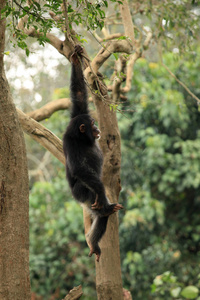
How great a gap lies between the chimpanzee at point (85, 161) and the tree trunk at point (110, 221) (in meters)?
0.11

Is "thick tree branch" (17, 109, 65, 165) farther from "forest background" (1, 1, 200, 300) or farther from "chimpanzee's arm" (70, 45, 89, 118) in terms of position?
"forest background" (1, 1, 200, 300)

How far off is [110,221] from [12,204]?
5.33 ft

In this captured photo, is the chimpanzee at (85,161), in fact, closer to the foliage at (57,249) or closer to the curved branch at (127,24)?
the curved branch at (127,24)

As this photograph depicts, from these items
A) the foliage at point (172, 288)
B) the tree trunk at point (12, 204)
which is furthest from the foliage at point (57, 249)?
the tree trunk at point (12, 204)

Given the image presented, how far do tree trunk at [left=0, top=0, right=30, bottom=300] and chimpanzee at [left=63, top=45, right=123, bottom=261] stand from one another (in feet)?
3.67

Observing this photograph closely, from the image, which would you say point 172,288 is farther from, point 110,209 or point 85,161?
point 85,161

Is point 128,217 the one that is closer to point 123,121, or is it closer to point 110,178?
point 123,121

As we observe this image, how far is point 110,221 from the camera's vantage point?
483 centimetres

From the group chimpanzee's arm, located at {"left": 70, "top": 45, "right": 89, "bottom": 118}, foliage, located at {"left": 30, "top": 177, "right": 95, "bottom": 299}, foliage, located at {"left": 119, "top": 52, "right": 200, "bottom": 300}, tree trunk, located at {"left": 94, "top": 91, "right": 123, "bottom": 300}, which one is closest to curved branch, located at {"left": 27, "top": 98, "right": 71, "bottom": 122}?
chimpanzee's arm, located at {"left": 70, "top": 45, "right": 89, "bottom": 118}

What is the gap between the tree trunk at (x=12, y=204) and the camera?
337 cm

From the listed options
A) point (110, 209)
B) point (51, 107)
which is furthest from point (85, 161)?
point (51, 107)

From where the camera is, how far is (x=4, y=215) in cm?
→ 346

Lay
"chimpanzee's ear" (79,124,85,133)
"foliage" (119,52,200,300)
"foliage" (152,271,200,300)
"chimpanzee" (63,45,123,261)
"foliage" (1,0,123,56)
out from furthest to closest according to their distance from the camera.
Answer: "foliage" (119,52,200,300)
"chimpanzee's ear" (79,124,85,133)
"chimpanzee" (63,45,123,261)
"foliage" (1,0,123,56)
"foliage" (152,271,200,300)

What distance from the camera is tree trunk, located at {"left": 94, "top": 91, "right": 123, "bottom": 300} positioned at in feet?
15.2
